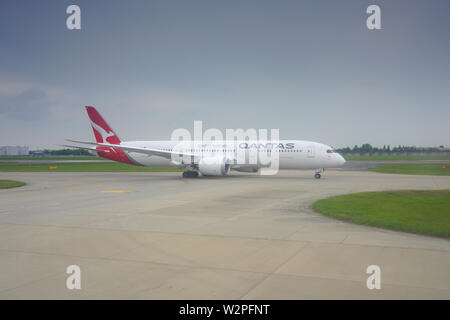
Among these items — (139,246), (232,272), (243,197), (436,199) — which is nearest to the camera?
(232,272)

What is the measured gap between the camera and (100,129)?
35.6 meters

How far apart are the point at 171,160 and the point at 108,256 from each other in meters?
24.0

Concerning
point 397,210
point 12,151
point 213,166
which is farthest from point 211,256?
point 12,151

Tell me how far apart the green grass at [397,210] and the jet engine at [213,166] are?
1290 centimetres

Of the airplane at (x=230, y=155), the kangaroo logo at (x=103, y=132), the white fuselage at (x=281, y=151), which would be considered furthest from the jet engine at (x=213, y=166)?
the kangaroo logo at (x=103, y=132)

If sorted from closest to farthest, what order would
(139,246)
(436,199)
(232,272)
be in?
1. (232,272)
2. (139,246)
3. (436,199)

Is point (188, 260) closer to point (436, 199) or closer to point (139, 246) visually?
point (139, 246)

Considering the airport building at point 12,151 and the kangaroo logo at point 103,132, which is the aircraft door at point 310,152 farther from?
the airport building at point 12,151

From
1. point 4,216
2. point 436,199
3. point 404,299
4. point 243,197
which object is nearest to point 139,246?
point 404,299

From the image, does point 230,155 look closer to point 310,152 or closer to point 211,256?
point 310,152

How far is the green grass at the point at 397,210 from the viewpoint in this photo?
33.2ft
